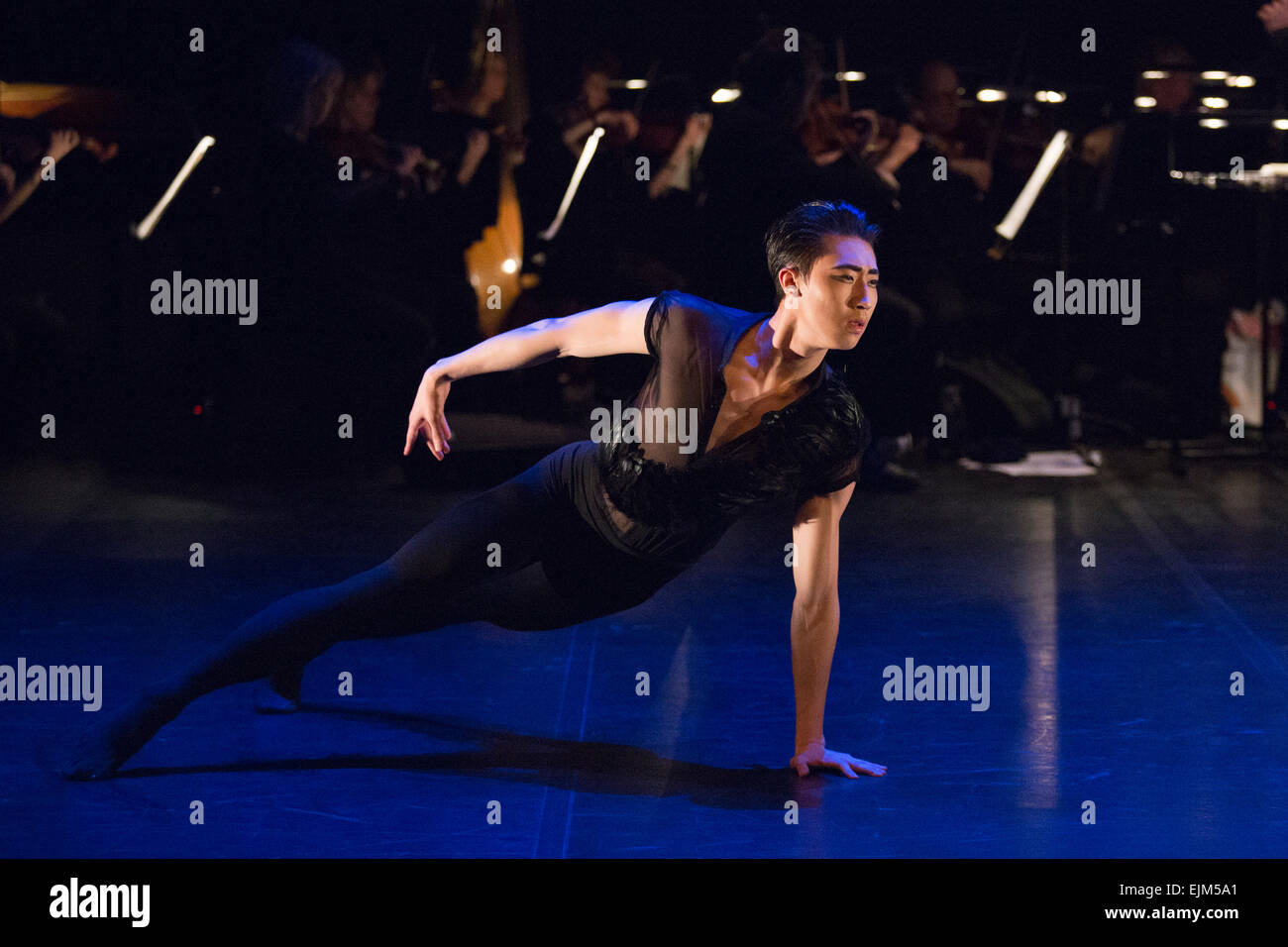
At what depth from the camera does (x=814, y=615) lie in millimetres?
3508

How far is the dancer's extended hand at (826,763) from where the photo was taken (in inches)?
142

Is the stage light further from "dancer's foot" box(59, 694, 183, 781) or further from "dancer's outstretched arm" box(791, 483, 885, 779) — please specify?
"dancer's outstretched arm" box(791, 483, 885, 779)

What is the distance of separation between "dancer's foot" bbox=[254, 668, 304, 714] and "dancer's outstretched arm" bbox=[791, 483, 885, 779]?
128 cm

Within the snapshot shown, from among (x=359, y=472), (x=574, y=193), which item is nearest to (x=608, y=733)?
(x=359, y=472)

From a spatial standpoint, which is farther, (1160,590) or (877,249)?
Result: (877,249)

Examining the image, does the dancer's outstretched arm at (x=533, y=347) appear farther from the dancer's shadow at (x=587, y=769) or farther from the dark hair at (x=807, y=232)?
the dancer's shadow at (x=587, y=769)

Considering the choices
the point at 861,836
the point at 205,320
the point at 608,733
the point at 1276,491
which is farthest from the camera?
the point at 205,320

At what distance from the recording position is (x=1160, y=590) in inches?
219

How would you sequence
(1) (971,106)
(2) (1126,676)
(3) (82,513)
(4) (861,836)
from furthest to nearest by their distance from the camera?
(1) (971,106) → (3) (82,513) → (2) (1126,676) → (4) (861,836)

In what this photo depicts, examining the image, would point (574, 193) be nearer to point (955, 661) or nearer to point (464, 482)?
point (464, 482)

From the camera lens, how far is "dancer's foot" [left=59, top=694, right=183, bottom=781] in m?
3.56

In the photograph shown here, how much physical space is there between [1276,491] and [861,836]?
16.0ft

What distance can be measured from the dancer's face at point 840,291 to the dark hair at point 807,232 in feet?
0.07

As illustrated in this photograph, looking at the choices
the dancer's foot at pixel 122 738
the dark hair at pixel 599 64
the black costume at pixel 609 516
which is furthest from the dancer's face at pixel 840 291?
the dark hair at pixel 599 64
